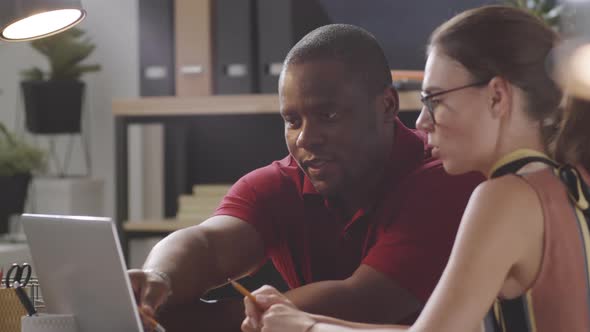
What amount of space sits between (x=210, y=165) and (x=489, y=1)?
3.85 ft

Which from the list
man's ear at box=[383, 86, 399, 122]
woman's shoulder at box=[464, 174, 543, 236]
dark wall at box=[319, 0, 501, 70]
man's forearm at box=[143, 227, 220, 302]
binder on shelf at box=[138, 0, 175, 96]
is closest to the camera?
woman's shoulder at box=[464, 174, 543, 236]

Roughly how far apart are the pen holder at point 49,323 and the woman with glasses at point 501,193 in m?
0.23

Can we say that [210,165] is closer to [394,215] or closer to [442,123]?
[394,215]

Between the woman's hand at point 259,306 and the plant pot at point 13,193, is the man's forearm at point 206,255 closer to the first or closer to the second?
the woman's hand at point 259,306

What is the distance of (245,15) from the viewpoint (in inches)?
112

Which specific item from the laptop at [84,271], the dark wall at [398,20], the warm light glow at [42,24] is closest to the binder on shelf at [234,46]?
the dark wall at [398,20]

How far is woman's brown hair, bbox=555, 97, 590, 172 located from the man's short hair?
0.44m

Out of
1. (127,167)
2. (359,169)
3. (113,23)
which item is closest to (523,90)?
(359,169)

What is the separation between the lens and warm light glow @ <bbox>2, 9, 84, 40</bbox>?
5.02 feet

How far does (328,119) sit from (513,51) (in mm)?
427

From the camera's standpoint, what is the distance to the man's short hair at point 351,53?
1451 mm

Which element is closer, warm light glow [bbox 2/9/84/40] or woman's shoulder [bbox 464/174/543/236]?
woman's shoulder [bbox 464/174/543/236]

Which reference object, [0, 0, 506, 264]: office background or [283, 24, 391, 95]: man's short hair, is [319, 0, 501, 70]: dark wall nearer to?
[0, 0, 506, 264]: office background

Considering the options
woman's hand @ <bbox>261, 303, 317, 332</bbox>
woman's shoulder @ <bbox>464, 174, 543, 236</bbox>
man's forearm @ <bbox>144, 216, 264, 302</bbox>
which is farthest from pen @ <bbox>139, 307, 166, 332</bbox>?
woman's shoulder @ <bbox>464, 174, 543, 236</bbox>
